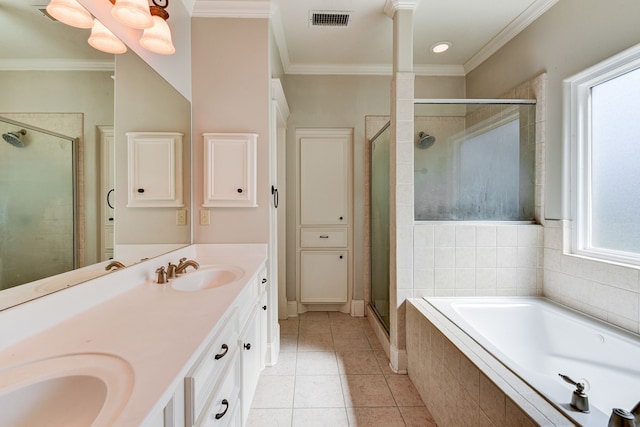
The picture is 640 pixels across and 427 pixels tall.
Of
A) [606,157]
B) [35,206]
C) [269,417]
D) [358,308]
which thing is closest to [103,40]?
[35,206]

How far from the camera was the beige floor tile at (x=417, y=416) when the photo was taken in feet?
5.09

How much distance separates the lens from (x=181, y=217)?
1825 mm

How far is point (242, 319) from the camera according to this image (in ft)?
4.41

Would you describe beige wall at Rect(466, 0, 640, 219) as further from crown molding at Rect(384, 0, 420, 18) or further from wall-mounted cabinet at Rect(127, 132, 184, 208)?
wall-mounted cabinet at Rect(127, 132, 184, 208)

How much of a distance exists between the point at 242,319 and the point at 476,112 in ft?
7.09

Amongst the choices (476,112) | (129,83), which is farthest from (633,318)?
(129,83)

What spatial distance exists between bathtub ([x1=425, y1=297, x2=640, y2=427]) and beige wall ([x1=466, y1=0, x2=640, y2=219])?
2.35 ft

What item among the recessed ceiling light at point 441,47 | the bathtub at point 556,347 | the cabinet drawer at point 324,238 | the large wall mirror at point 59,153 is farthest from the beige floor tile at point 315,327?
the recessed ceiling light at point 441,47

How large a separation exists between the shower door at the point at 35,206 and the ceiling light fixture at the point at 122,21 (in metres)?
0.48

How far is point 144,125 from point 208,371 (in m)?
1.29

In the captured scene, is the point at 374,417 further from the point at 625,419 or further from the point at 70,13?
the point at 70,13

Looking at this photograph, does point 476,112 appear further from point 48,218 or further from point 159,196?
point 48,218

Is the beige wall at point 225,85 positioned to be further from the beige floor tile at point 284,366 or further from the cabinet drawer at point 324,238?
the cabinet drawer at point 324,238

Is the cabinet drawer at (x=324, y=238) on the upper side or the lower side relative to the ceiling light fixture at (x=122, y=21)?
lower
